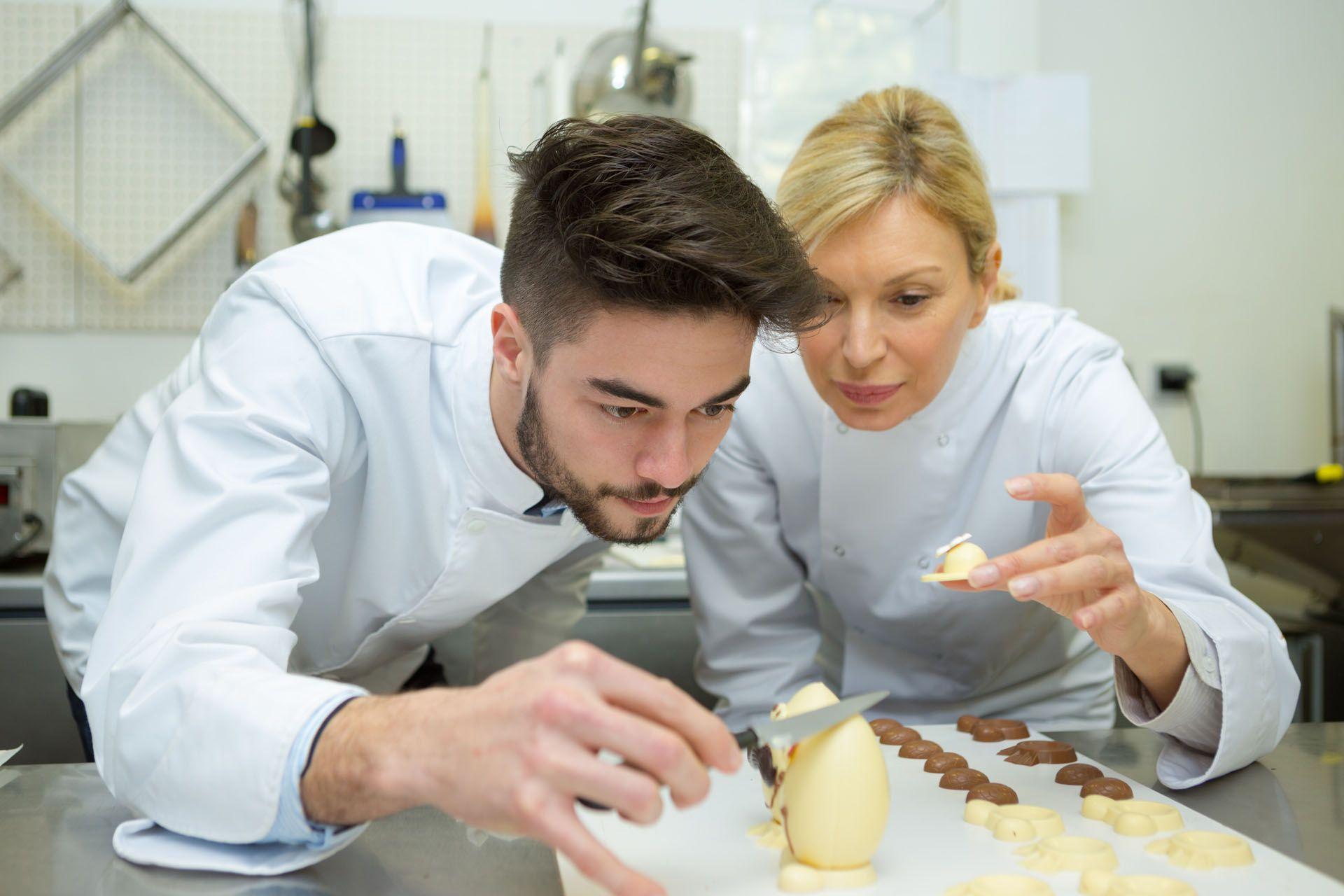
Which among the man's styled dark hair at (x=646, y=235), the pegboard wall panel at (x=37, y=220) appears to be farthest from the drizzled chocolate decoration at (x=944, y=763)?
the pegboard wall panel at (x=37, y=220)

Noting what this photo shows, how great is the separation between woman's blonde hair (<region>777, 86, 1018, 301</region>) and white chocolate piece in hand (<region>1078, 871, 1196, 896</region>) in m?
0.72

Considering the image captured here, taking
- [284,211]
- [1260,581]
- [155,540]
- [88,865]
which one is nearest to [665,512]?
[155,540]

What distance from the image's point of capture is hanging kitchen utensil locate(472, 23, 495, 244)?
8.62 ft

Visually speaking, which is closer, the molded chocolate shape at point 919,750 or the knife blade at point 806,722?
the knife blade at point 806,722

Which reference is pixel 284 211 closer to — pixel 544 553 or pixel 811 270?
pixel 544 553

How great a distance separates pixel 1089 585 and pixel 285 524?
2.28ft

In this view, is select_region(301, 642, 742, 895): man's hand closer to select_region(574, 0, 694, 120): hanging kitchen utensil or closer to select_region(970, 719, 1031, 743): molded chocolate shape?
select_region(970, 719, 1031, 743): molded chocolate shape

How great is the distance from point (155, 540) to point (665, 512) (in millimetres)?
450

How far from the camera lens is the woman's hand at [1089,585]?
96 cm

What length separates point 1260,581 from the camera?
2.62 m

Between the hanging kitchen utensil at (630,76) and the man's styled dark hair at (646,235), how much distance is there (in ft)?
4.63

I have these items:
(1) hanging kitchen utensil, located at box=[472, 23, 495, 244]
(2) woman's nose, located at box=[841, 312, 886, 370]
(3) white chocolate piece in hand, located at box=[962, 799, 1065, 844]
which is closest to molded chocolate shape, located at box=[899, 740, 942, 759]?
(3) white chocolate piece in hand, located at box=[962, 799, 1065, 844]

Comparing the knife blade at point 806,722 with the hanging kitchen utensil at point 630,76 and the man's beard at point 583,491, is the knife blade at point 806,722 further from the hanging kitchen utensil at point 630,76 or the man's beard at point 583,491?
the hanging kitchen utensil at point 630,76

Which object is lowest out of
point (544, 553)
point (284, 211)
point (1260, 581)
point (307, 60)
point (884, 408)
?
point (1260, 581)
